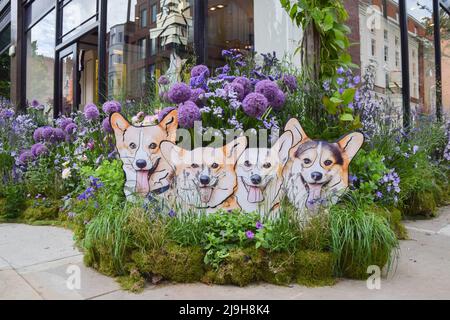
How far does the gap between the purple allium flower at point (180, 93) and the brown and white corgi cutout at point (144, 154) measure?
8.8 inches

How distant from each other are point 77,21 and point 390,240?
271 inches

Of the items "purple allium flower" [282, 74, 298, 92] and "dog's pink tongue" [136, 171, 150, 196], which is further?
"purple allium flower" [282, 74, 298, 92]

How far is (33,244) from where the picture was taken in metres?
3.40

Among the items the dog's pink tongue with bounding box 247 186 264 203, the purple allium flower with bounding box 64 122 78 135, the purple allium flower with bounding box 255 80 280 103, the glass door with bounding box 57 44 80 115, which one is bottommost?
the dog's pink tongue with bounding box 247 186 264 203

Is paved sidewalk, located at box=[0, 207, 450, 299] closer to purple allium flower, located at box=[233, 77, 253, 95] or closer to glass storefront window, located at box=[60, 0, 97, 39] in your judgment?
purple allium flower, located at box=[233, 77, 253, 95]

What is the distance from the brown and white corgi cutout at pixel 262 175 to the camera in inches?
116

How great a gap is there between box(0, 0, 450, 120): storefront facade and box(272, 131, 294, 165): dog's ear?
149 centimetres

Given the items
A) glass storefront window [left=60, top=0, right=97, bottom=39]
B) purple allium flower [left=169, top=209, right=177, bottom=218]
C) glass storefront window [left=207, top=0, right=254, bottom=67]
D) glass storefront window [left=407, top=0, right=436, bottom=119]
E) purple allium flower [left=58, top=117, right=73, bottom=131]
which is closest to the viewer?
purple allium flower [left=169, top=209, right=177, bottom=218]

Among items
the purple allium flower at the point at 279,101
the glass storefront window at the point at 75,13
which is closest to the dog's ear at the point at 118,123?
the purple allium flower at the point at 279,101

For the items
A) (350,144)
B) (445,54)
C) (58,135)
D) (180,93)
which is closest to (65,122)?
(58,135)

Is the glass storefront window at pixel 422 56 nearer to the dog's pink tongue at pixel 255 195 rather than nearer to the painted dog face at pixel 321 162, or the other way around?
the painted dog face at pixel 321 162

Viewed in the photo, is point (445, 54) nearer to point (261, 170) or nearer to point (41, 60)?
point (261, 170)

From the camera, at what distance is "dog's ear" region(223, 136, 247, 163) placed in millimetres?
3008

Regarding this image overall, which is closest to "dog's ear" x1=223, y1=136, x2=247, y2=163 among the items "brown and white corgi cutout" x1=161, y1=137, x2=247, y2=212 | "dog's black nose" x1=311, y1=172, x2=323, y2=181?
"brown and white corgi cutout" x1=161, y1=137, x2=247, y2=212
